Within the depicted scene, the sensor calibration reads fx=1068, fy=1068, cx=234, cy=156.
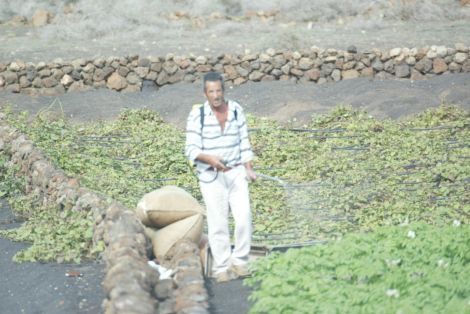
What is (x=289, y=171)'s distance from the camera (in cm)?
1349

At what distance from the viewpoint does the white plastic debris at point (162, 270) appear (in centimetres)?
850

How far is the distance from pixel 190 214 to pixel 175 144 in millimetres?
5831

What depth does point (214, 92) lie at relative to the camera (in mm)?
8609

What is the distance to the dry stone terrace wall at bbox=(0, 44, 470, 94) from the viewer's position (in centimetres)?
1953

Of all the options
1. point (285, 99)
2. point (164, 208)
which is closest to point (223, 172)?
point (164, 208)

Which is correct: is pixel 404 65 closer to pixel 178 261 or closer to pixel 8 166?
pixel 8 166

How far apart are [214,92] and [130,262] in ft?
5.21

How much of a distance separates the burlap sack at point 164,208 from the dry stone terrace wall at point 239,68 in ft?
35.0

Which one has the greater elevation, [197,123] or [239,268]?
[197,123]

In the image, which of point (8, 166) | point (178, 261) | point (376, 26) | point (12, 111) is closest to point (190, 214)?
point (178, 261)

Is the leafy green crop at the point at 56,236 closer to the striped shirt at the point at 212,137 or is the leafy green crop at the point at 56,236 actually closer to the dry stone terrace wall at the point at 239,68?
the striped shirt at the point at 212,137

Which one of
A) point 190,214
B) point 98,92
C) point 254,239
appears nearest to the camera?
point 190,214

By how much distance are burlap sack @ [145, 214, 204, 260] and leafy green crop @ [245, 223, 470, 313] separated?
90 centimetres

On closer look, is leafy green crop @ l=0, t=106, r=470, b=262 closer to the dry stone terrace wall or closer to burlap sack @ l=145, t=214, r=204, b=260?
burlap sack @ l=145, t=214, r=204, b=260
